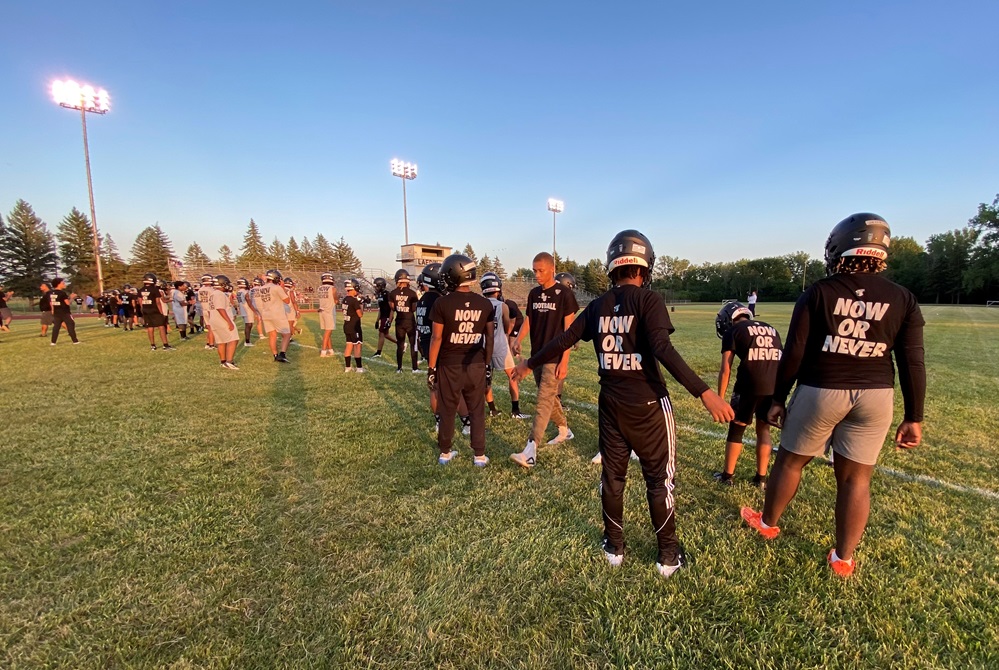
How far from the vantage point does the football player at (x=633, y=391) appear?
8.52 ft

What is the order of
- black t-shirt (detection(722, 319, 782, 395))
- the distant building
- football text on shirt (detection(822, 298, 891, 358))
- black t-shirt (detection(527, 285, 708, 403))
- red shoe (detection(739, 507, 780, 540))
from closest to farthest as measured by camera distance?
football text on shirt (detection(822, 298, 891, 358))
black t-shirt (detection(527, 285, 708, 403))
red shoe (detection(739, 507, 780, 540))
black t-shirt (detection(722, 319, 782, 395))
the distant building

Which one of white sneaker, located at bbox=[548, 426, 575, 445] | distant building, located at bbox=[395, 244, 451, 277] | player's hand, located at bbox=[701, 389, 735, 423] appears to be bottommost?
white sneaker, located at bbox=[548, 426, 575, 445]

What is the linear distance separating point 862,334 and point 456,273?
10.7 ft

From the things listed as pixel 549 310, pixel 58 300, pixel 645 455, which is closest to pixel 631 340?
pixel 645 455

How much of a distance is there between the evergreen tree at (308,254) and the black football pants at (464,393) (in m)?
97.2

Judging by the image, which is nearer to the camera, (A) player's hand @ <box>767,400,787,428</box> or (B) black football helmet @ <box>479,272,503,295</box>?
(A) player's hand @ <box>767,400,787,428</box>

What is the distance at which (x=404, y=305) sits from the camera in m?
9.17

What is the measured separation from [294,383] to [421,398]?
3.04 meters

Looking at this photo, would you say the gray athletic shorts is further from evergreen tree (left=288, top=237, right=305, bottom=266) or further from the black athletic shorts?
evergreen tree (left=288, top=237, right=305, bottom=266)

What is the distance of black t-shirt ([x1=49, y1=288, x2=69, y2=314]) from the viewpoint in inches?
514

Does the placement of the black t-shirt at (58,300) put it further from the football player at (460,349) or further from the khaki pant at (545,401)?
the khaki pant at (545,401)

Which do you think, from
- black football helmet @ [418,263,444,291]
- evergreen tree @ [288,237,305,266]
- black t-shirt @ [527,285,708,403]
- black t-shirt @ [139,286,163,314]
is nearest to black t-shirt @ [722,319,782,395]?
black t-shirt @ [527,285,708,403]

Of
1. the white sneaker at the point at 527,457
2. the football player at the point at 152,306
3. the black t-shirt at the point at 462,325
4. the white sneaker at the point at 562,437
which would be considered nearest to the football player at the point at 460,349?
the black t-shirt at the point at 462,325

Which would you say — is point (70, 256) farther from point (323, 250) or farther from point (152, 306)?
point (152, 306)
